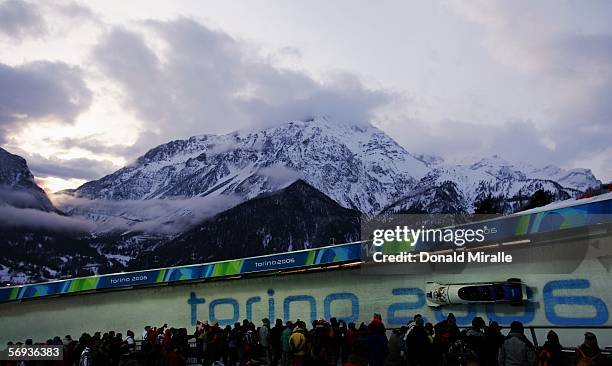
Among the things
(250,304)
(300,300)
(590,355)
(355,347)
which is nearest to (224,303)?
(250,304)

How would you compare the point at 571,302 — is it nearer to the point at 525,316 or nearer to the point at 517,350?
the point at 525,316

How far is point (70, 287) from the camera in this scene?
32.0 m

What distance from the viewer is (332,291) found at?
23953mm

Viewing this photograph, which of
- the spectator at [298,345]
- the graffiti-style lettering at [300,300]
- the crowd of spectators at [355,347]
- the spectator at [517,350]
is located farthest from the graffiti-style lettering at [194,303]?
the spectator at [517,350]

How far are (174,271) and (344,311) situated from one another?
29.8 ft

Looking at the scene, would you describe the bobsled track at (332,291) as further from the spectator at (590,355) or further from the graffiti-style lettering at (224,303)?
the spectator at (590,355)

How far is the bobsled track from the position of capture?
56.9ft

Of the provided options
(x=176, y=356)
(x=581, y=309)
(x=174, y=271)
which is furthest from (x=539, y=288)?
(x=174, y=271)

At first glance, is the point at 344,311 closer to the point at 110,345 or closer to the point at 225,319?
the point at 225,319

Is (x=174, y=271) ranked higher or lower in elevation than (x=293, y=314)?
higher

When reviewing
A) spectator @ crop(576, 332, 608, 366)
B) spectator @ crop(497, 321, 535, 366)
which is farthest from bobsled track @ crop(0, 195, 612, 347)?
spectator @ crop(576, 332, 608, 366)

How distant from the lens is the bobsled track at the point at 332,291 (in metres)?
17.3

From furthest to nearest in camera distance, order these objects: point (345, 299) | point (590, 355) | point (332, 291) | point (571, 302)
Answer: point (332, 291) → point (345, 299) → point (571, 302) → point (590, 355)

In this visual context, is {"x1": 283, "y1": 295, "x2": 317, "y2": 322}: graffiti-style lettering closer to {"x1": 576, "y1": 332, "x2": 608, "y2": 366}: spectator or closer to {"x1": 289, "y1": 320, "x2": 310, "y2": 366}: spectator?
{"x1": 289, "y1": 320, "x2": 310, "y2": 366}: spectator
